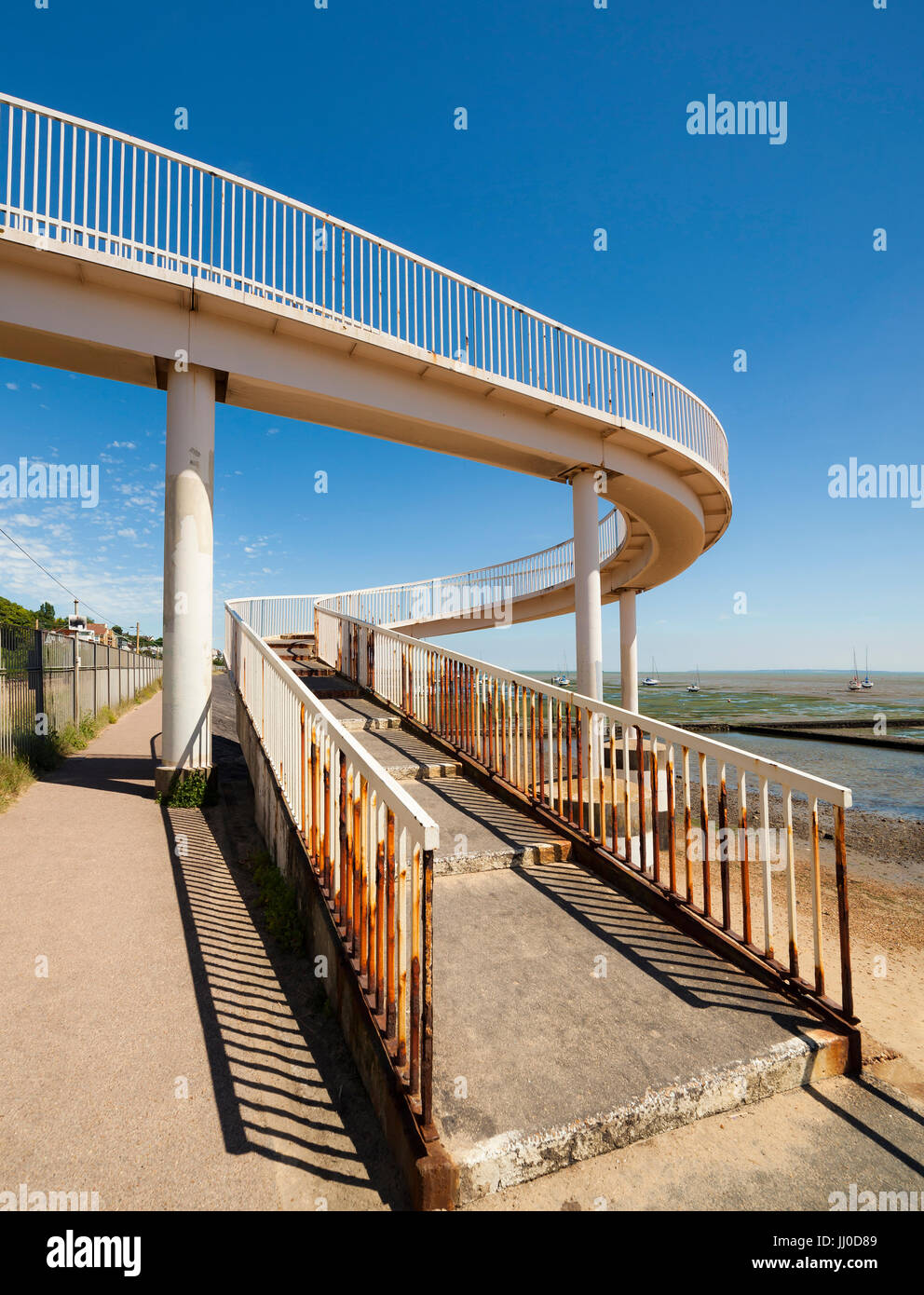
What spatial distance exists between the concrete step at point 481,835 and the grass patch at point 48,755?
4.76 metres

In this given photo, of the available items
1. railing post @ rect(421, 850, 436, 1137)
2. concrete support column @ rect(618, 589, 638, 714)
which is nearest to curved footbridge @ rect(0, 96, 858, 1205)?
railing post @ rect(421, 850, 436, 1137)

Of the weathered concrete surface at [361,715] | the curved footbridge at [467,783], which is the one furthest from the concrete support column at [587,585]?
the weathered concrete surface at [361,715]

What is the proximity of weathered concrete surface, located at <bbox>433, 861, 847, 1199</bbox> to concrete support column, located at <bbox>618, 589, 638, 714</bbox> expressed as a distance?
17.6 m

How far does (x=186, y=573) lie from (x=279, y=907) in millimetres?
4533

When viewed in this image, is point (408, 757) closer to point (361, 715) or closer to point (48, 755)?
point (361, 715)

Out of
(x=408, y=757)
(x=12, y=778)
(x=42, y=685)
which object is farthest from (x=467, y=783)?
(x=42, y=685)

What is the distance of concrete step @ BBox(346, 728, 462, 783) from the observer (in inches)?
254

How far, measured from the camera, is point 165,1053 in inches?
113

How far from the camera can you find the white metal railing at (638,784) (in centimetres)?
335

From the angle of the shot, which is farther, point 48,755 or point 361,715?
point 361,715

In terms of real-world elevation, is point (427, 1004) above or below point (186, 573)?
below

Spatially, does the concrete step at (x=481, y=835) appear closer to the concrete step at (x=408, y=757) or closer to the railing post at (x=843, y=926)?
the concrete step at (x=408, y=757)
